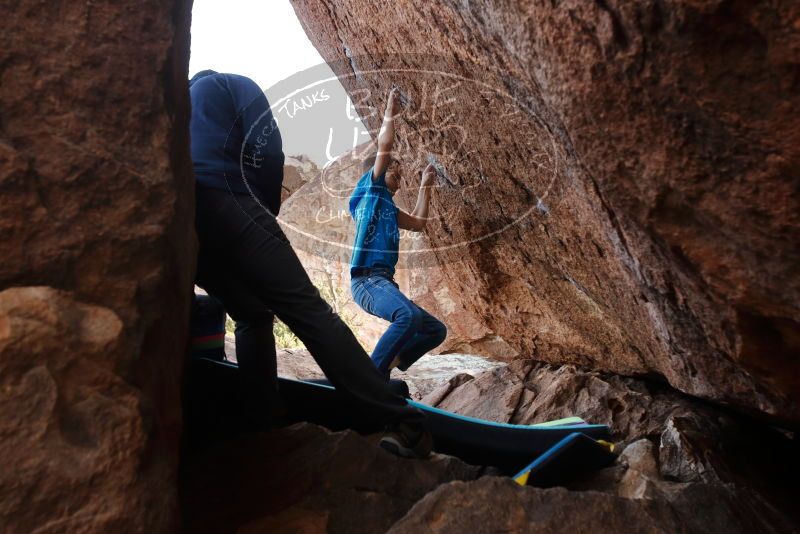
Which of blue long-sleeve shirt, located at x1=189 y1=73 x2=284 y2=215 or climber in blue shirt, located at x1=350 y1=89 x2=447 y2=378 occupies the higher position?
blue long-sleeve shirt, located at x1=189 y1=73 x2=284 y2=215

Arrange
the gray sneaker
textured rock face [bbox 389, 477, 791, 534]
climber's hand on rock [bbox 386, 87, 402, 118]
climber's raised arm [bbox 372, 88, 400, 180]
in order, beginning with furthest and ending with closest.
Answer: climber's hand on rock [bbox 386, 87, 402, 118]
climber's raised arm [bbox 372, 88, 400, 180]
the gray sneaker
textured rock face [bbox 389, 477, 791, 534]

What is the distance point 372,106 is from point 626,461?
3.55 metres

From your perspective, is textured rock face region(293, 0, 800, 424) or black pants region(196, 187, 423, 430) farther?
black pants region(196, 187, 423, 430)

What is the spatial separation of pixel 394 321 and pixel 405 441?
1.23 m

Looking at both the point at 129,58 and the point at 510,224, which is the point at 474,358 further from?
the point at 129,58

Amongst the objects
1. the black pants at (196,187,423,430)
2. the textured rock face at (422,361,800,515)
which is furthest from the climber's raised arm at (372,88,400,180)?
the textured rock face at (422,361,800,515)

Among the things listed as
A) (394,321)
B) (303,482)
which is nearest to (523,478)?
(303,482)

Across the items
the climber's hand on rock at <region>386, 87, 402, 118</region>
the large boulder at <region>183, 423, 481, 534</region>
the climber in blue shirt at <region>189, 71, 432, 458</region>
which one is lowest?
the large boulder at <region>183, 423, 481, 534</region>

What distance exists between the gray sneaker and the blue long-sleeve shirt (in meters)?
1.10

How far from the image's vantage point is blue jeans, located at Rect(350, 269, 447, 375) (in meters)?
3.93

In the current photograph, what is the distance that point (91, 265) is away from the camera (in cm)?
187

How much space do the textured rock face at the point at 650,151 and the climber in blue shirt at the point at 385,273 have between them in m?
0.61

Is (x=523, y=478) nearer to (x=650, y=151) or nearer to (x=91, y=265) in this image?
(x=650, y=151)

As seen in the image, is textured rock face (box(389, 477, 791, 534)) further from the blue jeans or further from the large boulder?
the blue jeans
